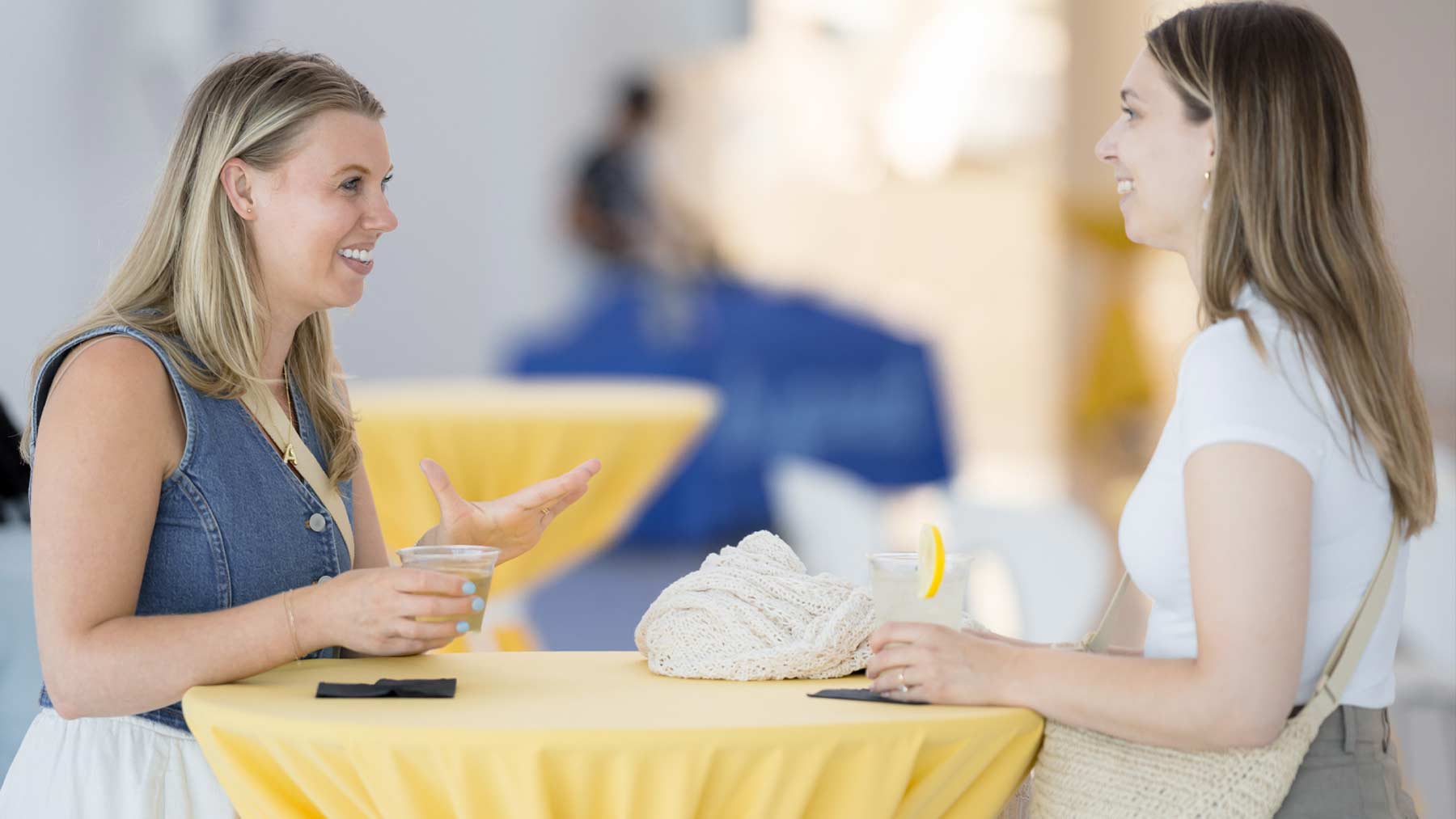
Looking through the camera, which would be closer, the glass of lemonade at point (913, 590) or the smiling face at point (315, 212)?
the glass of lemonade at point (913, 590)

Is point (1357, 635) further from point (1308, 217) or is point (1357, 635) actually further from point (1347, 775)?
point (1308, 217)

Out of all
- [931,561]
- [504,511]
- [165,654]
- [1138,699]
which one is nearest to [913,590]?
[931,561]

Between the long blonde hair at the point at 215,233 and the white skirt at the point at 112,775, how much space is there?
35cm

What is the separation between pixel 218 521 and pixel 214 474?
0.17 feet

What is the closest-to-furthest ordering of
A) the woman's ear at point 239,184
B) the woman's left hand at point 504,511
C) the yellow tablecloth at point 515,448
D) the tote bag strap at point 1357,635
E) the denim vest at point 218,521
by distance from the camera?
1. the tote bag strap at point 1357,635
2. the denim vest at point 218,521
3. the woman's ear at point 239,184
4. the woman's left hand at point 504,511
5. the yellow tablecloth at point 515,448

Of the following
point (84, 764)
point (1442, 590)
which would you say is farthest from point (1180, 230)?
point (1442, 590)

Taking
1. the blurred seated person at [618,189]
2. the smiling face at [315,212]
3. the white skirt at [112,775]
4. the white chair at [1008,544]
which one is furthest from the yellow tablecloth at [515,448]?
the blurred seated person at [618,189]

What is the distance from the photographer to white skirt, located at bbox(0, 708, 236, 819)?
159 cm

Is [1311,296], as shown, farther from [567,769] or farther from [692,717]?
[567,769]

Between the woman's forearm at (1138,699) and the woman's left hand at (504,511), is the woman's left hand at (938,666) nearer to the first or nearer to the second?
the woman's forearm at (1138,699)

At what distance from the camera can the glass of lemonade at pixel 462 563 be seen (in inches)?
59.4

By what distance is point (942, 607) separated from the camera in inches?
57.3

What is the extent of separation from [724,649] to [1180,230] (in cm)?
67

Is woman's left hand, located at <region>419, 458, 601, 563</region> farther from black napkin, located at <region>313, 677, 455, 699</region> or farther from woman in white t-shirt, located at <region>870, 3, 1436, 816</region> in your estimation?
woman in white t-shirt, located at <region>870, 3, 1436, 816</region>
